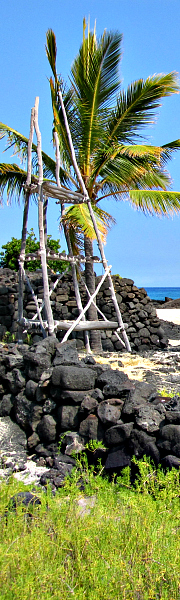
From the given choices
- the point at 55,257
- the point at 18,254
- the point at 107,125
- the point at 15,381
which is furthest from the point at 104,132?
the point at 18,254

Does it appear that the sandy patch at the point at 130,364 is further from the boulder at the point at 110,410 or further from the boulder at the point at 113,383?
the boulder at the point at 110,410

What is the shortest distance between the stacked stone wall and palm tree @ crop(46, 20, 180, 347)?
4.70 ft

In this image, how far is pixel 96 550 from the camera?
119 inches

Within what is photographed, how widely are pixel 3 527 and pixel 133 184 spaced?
1060cm

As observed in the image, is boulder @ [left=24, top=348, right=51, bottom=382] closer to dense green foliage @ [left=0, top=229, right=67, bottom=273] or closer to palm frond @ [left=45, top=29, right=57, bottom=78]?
palm frond @ [left=45, top=29, right=57, bottom=78]

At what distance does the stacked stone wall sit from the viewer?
13250mm

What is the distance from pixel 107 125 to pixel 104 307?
5.11 metres

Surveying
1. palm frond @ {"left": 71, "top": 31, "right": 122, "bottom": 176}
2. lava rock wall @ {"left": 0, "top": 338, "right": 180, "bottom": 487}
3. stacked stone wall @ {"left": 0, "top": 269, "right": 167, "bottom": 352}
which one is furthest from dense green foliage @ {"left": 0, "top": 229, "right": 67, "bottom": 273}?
lava rock wall @ {"left": 0, "top": 338, "right": 180, "bottom": 487}

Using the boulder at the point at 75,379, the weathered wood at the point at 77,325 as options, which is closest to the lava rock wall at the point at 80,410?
the boulder at the point at 75,379

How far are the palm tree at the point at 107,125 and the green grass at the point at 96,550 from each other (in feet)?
26.1

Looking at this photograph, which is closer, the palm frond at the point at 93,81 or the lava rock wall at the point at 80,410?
the lava rock wall at the point at 80,410

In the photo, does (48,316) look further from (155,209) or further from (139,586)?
(139,586)

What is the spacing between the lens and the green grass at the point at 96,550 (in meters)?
2.66

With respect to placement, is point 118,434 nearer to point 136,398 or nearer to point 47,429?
point 136,398
